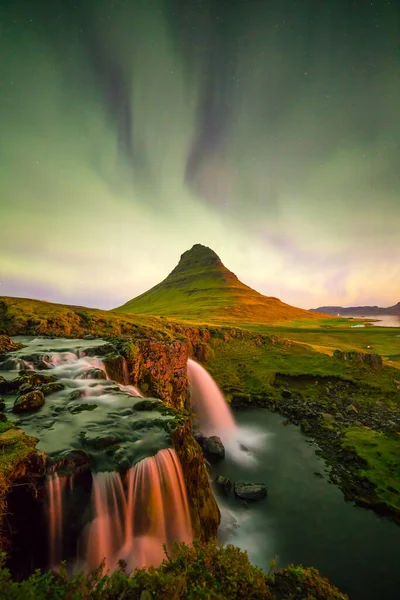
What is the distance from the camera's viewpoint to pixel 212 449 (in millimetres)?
18188

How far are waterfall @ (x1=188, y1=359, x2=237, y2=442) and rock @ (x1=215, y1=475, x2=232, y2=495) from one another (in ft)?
18.9

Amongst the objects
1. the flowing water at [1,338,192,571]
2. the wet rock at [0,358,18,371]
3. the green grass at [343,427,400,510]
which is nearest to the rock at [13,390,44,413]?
the flowing water at [1,338,192,571]

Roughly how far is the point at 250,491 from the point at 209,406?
10.9 metres

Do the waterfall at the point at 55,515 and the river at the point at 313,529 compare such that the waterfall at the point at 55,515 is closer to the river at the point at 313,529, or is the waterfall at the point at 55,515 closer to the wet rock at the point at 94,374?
the river at the point at 313,529

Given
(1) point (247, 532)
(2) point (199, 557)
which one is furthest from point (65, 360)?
(2) point (199, 557)

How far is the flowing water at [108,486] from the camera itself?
7.99m

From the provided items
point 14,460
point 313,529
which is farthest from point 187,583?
point 313,529

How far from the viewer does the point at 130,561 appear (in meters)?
8.45

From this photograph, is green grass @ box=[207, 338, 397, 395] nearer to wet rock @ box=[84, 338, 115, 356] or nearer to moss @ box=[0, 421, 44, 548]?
wet rock @ box=[84, 338, 115, 356]

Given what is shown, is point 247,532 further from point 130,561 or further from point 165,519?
point 130,561

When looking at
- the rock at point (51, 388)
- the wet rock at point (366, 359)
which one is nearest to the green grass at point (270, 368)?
the wet rock at point (366, 359)

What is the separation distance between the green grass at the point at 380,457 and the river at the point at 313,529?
77.6 inches

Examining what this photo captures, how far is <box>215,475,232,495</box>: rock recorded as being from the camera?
583 inches

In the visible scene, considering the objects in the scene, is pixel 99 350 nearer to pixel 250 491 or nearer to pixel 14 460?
pixel 14 460
